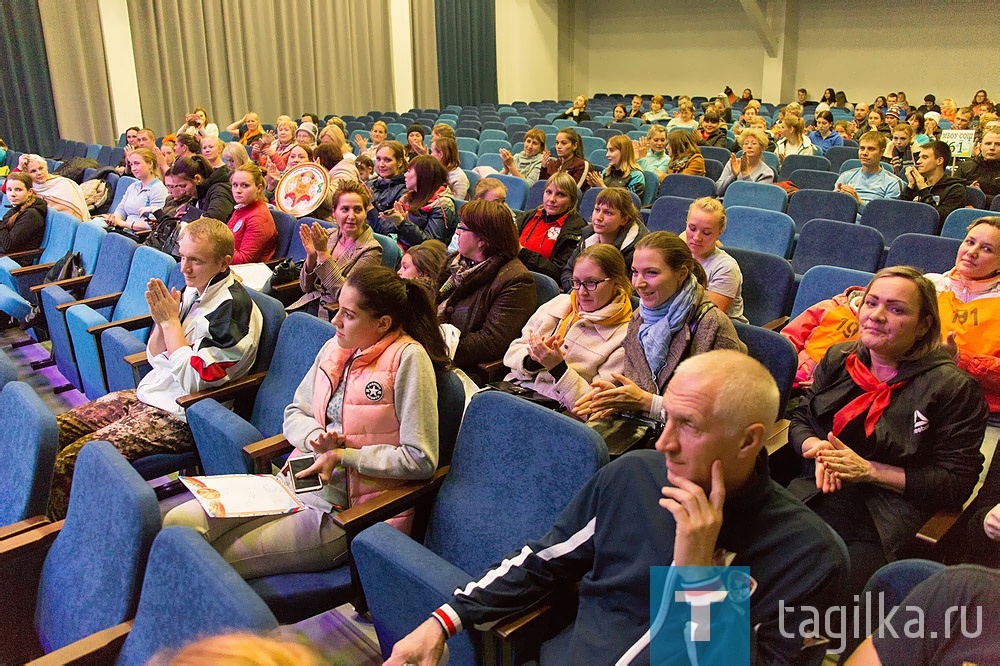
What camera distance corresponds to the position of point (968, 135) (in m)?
6.05

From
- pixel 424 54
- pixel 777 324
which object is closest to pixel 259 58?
pixel 424 54

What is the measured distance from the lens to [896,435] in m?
1.85

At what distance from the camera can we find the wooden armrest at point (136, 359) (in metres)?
2.72

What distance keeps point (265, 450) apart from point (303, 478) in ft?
0.97

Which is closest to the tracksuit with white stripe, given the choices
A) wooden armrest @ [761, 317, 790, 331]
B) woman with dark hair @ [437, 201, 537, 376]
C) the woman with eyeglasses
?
the woman with eyeglasses

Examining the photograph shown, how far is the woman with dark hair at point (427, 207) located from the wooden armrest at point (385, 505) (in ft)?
7.77

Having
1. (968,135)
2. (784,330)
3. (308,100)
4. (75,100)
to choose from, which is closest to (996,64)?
(968,135)

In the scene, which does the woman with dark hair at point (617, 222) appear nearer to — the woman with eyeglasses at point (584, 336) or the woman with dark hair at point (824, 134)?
the woman with eyeglasses at point (584, 336)

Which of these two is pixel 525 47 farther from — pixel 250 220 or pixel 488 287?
pixel 488 287

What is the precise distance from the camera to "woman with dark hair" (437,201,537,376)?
2812 mm

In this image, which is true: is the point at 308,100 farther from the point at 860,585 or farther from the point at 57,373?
the point at 860,585

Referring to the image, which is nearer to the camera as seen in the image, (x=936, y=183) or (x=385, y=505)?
(x=385, y=505)

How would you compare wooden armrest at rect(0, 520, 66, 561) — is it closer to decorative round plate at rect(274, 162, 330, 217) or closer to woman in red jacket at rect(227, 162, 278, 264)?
woman in red jacket at rect(227, 162, 278, 264)

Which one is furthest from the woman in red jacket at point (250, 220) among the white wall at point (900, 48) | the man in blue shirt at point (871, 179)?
the white wall at point (900, 48)
